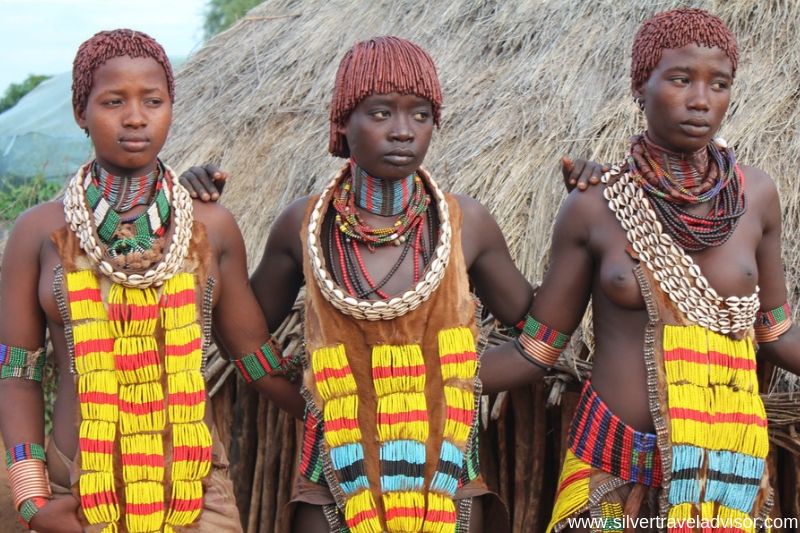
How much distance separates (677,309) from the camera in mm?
3199

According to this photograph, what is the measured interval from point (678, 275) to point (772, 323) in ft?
1.60

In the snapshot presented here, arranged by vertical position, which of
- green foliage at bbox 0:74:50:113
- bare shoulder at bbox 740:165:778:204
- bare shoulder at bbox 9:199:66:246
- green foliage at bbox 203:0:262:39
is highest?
green foliage at bbox 203:0:262:39

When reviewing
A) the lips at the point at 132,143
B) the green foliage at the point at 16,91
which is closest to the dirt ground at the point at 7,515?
the lips at the point at 132,143

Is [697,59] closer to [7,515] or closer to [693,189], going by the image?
[693,189]

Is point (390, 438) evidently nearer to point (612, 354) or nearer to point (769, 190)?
point (612, 354)

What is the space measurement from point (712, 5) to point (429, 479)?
9.91ft

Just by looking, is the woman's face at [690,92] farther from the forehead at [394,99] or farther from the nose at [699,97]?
the forehead at [394,99]

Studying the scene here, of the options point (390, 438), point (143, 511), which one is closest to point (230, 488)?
point (143, 511)

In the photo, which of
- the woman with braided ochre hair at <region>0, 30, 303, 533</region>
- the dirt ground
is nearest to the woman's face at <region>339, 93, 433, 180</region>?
the woman with braided ochre hair at <region>0, 30, 303, 533</region>

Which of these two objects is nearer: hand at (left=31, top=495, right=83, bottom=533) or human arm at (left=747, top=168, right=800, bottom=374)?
hand at (left=31, top=495, right=83, bottom=533)

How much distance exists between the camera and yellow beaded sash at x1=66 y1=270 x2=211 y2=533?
10.1 ft

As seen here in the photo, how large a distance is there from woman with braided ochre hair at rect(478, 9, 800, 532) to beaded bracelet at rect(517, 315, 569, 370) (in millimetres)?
179

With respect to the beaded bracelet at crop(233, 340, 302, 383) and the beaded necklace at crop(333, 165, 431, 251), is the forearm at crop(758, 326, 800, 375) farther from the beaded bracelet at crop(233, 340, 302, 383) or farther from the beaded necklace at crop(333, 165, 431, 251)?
the beaded bracelet at crop(233, 340, 302, 383)

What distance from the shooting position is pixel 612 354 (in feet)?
10.8
